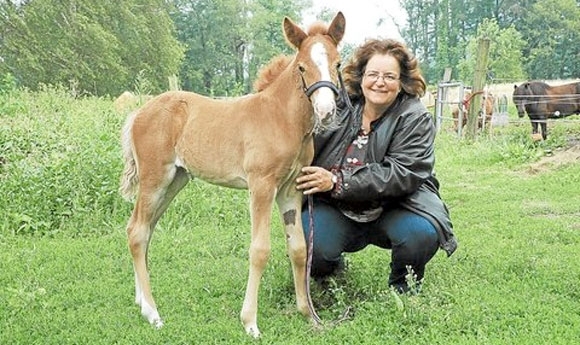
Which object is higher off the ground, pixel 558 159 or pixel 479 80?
pixel 479 80

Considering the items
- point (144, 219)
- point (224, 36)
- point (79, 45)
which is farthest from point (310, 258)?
point (224, 36)

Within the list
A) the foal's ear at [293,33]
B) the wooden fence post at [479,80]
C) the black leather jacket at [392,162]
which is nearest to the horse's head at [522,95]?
the wooden fence post at [479,80]

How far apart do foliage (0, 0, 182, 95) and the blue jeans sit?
24751 millimetres

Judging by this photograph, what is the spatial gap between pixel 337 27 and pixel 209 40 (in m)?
49.6

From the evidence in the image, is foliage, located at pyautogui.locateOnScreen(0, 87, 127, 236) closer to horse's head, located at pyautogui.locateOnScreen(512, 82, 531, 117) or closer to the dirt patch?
the dirt patch

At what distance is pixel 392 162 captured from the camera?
340 cm

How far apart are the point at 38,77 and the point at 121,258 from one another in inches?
1060

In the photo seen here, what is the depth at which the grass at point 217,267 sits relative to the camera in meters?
3.15

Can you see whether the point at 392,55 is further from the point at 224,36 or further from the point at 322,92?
the point at 224,36

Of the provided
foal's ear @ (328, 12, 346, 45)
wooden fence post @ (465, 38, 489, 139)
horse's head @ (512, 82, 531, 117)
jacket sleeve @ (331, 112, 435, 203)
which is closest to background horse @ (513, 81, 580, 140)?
horse's head @ (512, 82, 531, 117)

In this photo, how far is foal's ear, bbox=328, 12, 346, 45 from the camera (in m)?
2.92

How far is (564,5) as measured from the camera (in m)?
52.8

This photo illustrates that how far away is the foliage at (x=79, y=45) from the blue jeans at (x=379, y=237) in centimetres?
2475

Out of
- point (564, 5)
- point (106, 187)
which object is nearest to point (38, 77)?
point (106, 187)
